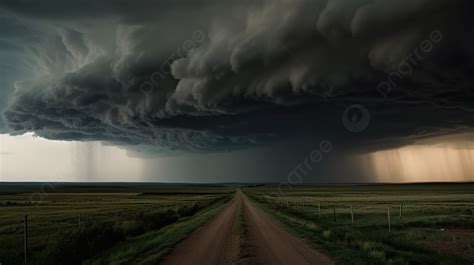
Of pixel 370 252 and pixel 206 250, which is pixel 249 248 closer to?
pixel 206 250

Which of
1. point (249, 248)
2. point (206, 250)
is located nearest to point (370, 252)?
point (249, 248)

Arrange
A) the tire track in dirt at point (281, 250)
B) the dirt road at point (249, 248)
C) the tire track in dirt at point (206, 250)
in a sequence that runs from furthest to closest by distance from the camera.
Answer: the tire track in dirt at point (206, 250) → the dirt road at point (249, 248) → the tire track in dirt at point (281, 250)

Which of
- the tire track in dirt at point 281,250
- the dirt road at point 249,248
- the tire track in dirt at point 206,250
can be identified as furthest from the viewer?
the tire track in dirt at point 206,250

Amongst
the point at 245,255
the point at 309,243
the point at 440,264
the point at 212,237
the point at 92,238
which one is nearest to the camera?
the point at 440,264

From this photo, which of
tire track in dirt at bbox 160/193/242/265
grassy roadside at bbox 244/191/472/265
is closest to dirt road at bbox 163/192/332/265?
tire track in dirt at bbox 160/193/242/265

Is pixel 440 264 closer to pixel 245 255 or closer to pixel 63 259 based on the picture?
pixel 245 255

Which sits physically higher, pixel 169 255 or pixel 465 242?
pixel 169 255

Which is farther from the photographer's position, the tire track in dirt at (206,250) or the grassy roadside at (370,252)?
the tire track in dirt at (206,250)

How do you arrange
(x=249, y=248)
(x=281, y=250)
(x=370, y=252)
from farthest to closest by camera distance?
(x=249, y=248) < (x=281, y=250) < (x=370, y=252)

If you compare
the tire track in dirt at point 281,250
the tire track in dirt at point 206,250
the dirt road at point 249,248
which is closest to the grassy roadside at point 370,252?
the tire track in dirt at point 281,250

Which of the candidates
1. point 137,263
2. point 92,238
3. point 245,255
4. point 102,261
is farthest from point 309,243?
point 92,238

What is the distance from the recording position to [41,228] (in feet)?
113

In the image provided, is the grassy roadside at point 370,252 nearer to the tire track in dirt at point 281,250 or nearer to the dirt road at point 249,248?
the tire track in dirt at point 281,250

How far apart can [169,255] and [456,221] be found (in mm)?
28528
